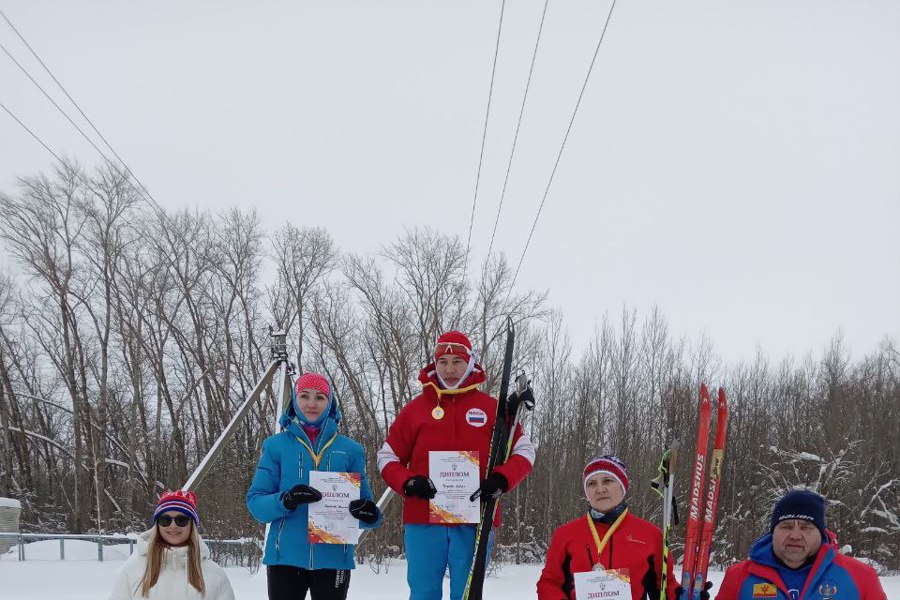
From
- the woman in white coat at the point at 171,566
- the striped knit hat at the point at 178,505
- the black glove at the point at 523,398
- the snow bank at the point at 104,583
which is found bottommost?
the snow bank at the point at 104,583

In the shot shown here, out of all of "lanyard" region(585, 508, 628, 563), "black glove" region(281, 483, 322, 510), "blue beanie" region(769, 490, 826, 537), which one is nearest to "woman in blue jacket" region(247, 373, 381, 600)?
"black glove" region(281, 483, 322, 510)

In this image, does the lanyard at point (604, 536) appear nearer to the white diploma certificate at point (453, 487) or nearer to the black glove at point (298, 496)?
the white diploma certificate at point (453, 487)

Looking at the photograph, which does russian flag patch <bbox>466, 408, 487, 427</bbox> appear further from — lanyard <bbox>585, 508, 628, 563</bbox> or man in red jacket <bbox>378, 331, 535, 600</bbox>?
lanyard <bbox>585, 508, 628, 563</bbox>

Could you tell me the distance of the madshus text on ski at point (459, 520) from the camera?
3350mm

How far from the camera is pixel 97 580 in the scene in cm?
1020

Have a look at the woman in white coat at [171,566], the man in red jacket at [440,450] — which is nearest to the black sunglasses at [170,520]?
the woman in white coat at [171,566]

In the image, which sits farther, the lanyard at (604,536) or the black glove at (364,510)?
the black glove at (364,510)

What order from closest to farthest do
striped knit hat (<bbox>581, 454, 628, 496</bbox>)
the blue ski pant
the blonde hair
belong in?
the blonde hair
striped knit hat (<bbox>581, 454, 628, 496</bbox>)
the blue ski pant

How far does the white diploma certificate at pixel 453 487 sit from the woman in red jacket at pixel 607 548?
1.89 feet

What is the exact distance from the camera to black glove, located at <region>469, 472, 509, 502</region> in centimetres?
385

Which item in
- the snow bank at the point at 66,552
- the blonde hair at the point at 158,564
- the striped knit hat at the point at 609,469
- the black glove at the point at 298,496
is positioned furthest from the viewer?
the snow bank at the point at 66,552

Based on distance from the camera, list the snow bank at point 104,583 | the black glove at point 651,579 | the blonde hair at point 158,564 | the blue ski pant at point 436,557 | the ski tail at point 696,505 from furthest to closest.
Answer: the snow bank at point 104,583 < the blue ski pant at point 436,557 < the ski tail at point 696,505 < the black glove at point 651,579 < the blonde hair at point 158,564

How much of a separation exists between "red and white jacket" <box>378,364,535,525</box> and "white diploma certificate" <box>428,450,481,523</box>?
0.26 ft

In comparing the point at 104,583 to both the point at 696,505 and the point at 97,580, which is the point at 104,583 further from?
the point at 696,505
